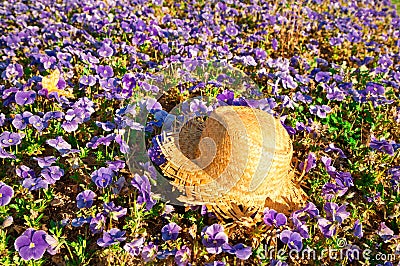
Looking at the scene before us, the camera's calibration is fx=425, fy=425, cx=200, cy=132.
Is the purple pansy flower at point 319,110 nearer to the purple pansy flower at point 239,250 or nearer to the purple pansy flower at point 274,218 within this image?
the purple pansy flower at point 274,218

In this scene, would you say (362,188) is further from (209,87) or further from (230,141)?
(209,87)

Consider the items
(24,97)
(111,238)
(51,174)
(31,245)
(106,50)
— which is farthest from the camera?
(106,50)

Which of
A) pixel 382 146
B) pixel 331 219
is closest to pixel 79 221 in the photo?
pixel 331 219

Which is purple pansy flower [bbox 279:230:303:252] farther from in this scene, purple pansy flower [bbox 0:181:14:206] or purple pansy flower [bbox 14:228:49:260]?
purple pansy flower [bbox 0:181:14:206]

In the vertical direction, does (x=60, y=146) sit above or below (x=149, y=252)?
above

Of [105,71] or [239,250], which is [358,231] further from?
[105,71]

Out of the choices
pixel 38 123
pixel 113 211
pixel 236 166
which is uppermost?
pixel 236 166

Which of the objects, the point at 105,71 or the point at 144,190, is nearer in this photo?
the point at 144,190
